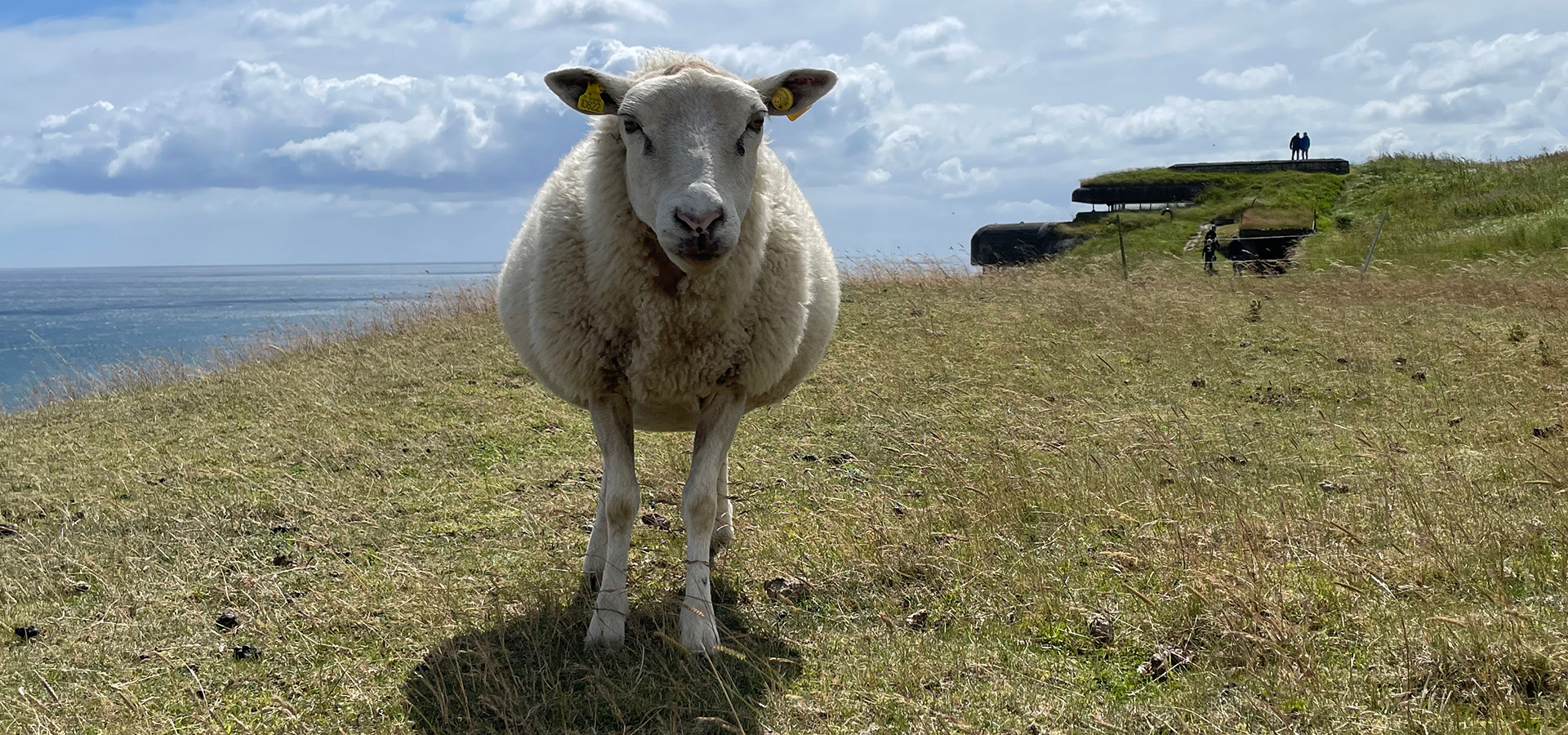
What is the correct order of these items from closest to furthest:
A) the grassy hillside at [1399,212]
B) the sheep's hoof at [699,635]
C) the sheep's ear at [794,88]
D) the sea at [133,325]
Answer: the sheep's hoof at [699,635] < the sheep's ear at [794,88] < the sea at [133,325] < the grassy hillside at [1399,212]

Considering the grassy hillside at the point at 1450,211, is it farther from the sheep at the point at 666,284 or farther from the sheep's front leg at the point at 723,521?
the sheep at the point at 666,284

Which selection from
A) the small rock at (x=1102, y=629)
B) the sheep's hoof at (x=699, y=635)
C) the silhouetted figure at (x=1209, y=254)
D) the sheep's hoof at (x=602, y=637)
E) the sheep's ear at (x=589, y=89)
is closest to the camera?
the small rock at (x=1102, y=629)

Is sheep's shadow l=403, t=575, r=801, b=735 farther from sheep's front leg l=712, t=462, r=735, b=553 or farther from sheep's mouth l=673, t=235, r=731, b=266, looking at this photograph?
sheep's mouth l=673, t=235, r=731, b=266

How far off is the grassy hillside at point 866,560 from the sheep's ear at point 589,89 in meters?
2.35

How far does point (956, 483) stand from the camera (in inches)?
248

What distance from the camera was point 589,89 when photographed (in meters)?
4.73

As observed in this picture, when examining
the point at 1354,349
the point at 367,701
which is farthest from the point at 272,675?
the point at 1354,349

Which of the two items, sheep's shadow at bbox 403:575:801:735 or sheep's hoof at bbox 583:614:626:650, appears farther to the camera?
sheep's hoof at bbox 583:614:626:650

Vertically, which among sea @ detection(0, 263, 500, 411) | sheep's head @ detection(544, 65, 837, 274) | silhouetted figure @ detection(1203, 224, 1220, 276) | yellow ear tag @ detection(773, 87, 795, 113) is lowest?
sea @ detection(0, 263, 500, 411)

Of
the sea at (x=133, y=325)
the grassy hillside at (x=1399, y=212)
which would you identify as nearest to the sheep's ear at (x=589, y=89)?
the sea at (x=133, y=325)

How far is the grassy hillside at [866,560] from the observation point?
3.79 metres

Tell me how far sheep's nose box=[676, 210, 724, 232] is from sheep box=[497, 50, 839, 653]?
15 centimetres

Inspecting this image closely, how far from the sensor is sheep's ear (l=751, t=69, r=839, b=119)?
492 cm

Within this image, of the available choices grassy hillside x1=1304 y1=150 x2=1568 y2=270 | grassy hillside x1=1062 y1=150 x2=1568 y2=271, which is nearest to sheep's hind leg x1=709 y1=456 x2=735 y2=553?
grassy hillside x1=1062 y1=150 x2=1568 y2=271
